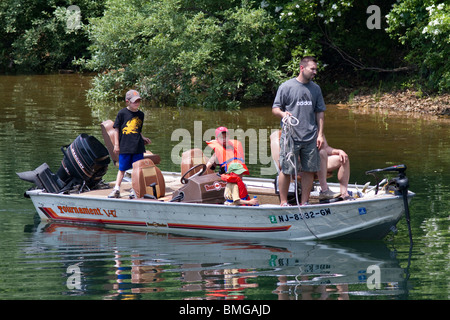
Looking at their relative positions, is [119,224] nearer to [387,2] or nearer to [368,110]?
[368,110]

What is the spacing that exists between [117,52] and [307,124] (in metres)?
14.9

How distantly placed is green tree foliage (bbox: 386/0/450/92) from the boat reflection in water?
9.79 m

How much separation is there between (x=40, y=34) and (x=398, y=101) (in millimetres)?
16516

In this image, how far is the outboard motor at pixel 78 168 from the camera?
10164 millimetres

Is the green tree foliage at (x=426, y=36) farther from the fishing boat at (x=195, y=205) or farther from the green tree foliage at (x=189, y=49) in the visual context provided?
the fishing boat at (x=195, y=205)

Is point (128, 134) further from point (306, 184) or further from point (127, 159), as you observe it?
point (306, 184)

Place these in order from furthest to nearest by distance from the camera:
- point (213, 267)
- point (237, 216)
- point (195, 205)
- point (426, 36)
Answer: point (426, 36) → point (195, 205) → point (237, 216) → point (213, 267)

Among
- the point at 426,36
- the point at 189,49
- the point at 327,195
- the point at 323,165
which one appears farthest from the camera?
the point at 189,49

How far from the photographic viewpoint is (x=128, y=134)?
32.3 feet

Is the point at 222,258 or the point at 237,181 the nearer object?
the point at 222,258

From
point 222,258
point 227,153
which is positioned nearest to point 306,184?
point 227,153

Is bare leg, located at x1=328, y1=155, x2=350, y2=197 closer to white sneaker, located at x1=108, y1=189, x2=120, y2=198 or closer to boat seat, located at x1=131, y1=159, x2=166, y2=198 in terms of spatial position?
boat seat, located at x1=131, y1=159, x2=166, y2=198

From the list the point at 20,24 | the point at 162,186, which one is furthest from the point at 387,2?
the point at 20,24

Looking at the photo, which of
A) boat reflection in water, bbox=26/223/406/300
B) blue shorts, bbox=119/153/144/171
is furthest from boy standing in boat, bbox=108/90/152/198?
boat reflection in water, bbox=26/223/406/300
